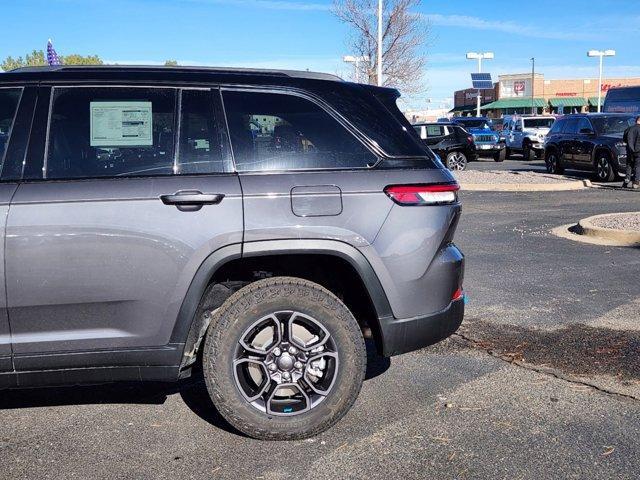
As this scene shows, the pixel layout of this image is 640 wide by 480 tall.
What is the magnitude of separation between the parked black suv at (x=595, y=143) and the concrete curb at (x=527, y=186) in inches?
30.0

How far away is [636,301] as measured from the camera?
6.42m

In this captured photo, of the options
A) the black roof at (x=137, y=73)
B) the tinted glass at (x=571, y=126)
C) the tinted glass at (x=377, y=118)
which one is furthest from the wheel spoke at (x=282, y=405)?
the tinted glass at (x=571, y=126)

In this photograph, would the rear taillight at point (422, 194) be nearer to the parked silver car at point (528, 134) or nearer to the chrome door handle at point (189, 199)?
the chrome door handle at point (189, 199)

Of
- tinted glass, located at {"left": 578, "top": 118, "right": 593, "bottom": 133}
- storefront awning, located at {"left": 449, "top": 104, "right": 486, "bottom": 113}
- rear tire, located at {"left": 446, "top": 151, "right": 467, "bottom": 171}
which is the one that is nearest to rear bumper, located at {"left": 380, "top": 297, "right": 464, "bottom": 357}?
tinted glass, located at {"left": 578, "top": 118, "right": 593, "bottom": 133}

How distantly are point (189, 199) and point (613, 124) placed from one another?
1815 centimetres

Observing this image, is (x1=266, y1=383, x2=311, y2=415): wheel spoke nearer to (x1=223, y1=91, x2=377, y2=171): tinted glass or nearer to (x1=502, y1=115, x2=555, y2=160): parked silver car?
(x1=223, y1=91, x2=377, y2=171): tinted glass

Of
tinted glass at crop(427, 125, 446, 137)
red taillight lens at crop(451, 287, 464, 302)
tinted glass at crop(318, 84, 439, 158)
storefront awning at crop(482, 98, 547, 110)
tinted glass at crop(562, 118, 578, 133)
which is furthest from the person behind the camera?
storefront awning at crop(482, 98, 547, 110)

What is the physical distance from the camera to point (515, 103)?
72062 mm

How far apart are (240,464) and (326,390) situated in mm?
598

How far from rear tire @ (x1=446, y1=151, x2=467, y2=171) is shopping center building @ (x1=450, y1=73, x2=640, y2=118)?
47.2 metres

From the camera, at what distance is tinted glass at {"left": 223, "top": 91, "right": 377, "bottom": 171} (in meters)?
3.65

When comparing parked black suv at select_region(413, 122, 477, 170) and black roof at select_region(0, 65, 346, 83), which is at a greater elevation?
black roof at select_region(0, 65, 346, 83)

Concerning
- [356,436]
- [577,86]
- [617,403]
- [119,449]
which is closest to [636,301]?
[617,403]

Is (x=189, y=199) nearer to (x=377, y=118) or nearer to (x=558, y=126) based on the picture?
(x=377, y=118)
